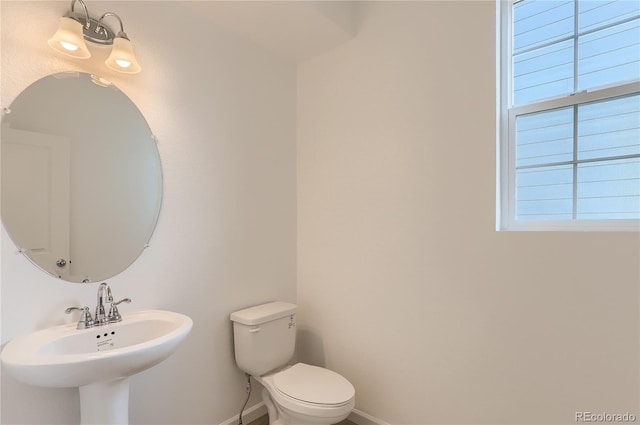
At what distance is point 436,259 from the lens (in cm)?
173

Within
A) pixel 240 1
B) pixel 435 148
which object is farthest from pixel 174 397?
pixel 240 1

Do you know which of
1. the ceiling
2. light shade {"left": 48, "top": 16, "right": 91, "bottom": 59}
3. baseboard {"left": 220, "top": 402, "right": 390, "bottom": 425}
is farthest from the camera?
baseboard {"left": 220, "top": 402, "right": 390, "bottom": 425}

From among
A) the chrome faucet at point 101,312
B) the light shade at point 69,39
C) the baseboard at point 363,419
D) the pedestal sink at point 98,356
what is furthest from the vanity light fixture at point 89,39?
the baseboard at point 363,419

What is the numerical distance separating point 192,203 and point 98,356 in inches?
34.8

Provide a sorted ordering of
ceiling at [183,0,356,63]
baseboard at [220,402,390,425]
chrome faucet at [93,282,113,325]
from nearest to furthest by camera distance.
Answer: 1. chrome faucet at [93,282,113,325]
2. ceiling at [183,0,356,63]
3. baseboard at [220,402,390,425]

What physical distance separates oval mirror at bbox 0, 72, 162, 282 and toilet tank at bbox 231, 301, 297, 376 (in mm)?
700

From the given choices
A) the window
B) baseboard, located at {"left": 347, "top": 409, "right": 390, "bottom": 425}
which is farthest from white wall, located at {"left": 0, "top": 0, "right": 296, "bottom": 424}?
the window

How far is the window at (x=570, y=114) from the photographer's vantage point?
134 cm

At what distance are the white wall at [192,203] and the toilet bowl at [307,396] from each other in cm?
30

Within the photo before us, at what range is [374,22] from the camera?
6.47 feet

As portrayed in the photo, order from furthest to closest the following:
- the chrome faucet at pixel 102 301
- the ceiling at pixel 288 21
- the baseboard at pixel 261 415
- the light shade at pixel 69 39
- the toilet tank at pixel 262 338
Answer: the baseboard at pixel 261 415 < the toilet tank at pixel 262 338 < the ceiling at pixel 288 21 < the chrome faucet at pixel 102 301 < the light shade at pixel 69 39

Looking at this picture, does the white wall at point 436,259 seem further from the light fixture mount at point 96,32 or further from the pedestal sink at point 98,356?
the light fixture mount at point 96,32

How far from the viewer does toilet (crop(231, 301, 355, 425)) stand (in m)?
1.60

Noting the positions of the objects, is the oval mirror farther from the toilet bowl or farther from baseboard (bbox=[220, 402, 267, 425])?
baseboard (bbox=[220, 402, 267, 425])
